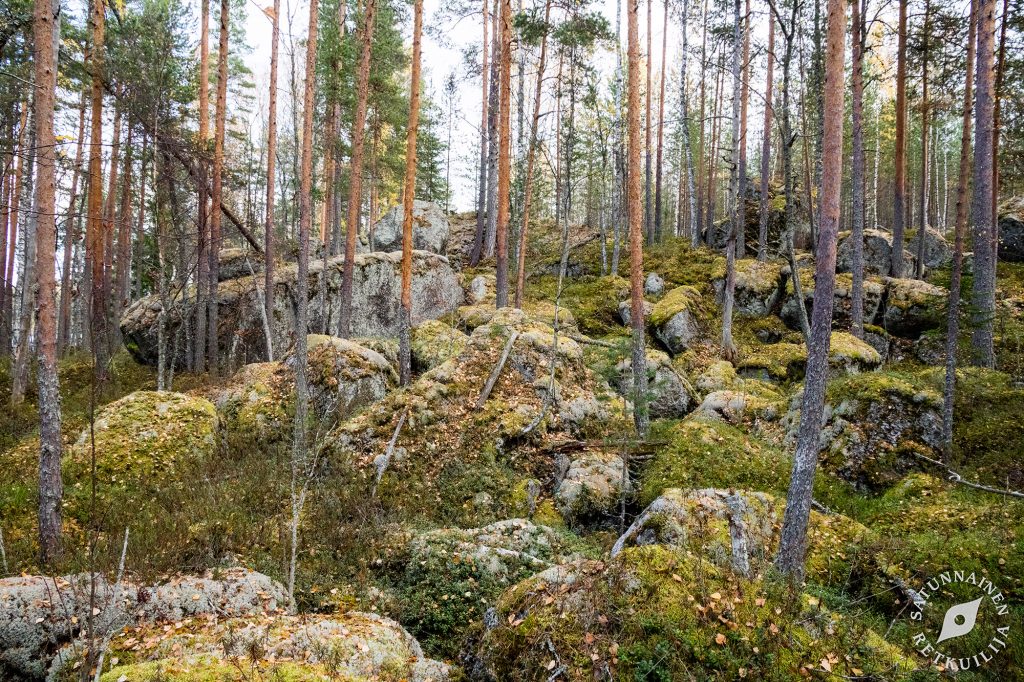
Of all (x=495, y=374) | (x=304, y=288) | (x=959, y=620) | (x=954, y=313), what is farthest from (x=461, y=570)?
(x=954, y=313)

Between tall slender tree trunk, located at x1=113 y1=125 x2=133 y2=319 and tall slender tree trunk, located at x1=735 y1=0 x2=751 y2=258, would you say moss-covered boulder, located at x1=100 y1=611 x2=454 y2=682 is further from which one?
tall slender tree trunk, located at x1=113 y1=125 x2=133 y2=319

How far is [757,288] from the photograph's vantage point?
65.3ft

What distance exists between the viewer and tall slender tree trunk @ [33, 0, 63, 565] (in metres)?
6.53

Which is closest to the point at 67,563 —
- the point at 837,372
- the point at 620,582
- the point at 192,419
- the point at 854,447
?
the point at 192,419

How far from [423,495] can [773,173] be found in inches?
1156

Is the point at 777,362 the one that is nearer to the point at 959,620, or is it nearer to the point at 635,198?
the point at 635,198

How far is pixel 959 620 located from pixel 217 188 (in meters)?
19.1

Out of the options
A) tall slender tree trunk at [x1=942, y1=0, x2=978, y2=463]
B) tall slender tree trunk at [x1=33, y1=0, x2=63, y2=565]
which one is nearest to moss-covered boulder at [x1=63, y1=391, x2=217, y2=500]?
tall slender tree trunk at [x1=33, y1=0, x2=63, y2=565]

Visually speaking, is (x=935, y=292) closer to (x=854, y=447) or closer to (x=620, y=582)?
(x=854, y=447)

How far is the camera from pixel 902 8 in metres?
17.0

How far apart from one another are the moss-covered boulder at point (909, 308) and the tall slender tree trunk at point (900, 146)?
2.04 meters

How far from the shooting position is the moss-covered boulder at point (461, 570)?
20.1 feet

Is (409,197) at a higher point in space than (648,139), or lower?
lower

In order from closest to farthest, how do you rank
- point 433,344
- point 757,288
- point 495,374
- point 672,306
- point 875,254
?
1. point 495,374
2. point 433,344
3. point 672,306
4. point 757,288
5. point 875,254
